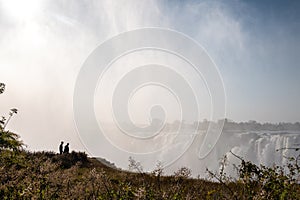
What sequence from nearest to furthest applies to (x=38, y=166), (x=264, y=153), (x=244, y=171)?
1. (x=244, y=171)
2. (x=38, y=166)
3. (x=264, y=153)

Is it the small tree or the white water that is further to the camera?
the white water

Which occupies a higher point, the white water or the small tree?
the white water

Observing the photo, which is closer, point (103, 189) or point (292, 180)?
point (292, 180)

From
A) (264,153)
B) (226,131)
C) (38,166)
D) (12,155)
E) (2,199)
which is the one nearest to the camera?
(2,199)

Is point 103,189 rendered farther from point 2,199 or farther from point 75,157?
point 75,157

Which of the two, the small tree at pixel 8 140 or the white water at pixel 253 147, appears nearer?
the small tree at pixel 8 140

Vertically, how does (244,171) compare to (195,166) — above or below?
below

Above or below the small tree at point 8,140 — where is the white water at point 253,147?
Answer: above

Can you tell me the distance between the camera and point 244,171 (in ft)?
17.2

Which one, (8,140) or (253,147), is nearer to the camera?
(8,140)

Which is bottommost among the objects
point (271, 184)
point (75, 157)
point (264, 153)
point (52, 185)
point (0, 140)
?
point (52, 185)

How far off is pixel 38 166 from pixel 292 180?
Result: 470cm

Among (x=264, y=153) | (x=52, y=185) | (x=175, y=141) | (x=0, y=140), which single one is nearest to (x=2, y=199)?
(x=52, y=185)

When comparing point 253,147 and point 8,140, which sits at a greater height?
point 253,147
